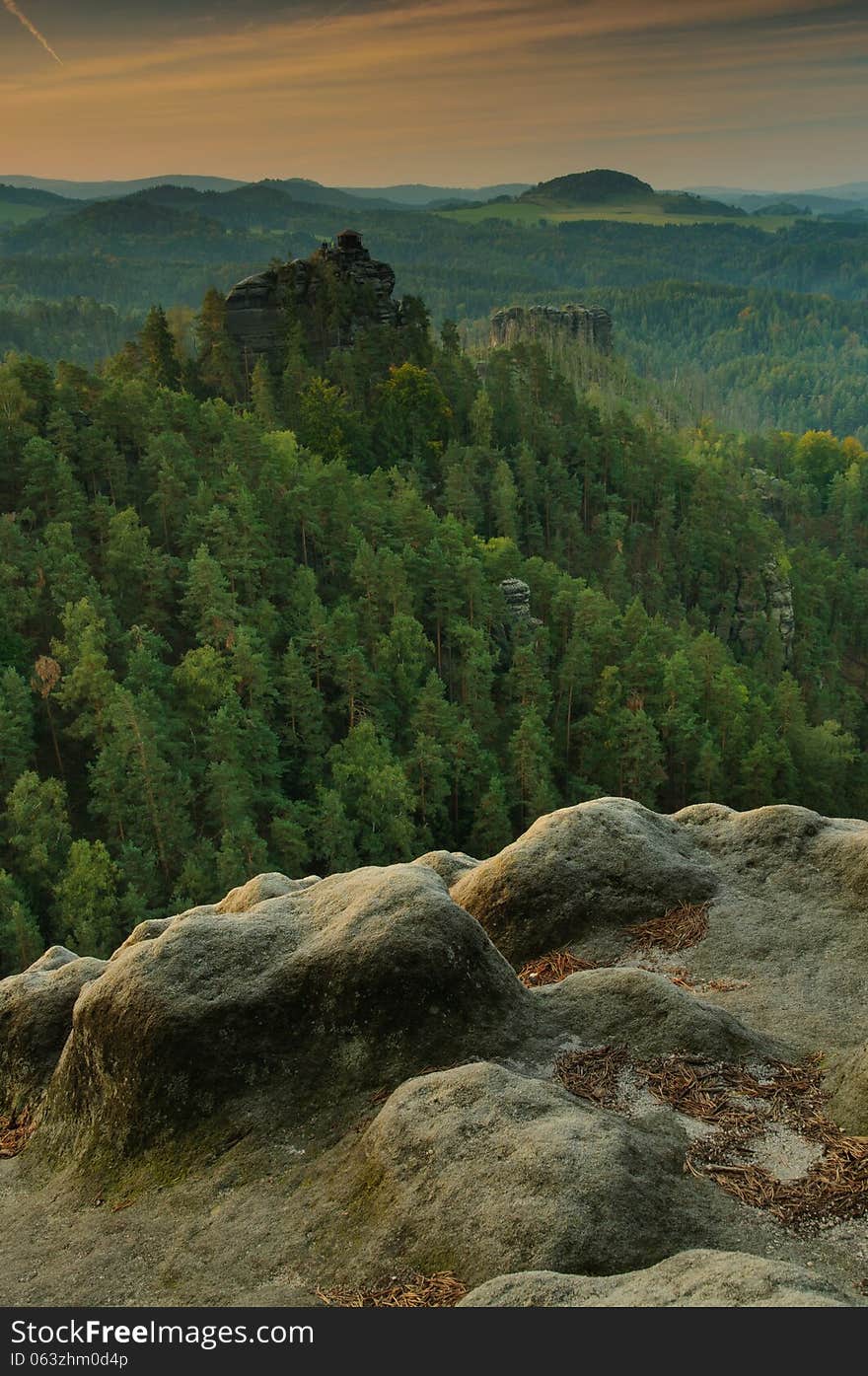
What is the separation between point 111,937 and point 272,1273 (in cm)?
6368

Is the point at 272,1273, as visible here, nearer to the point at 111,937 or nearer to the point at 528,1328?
the point at 528,1328

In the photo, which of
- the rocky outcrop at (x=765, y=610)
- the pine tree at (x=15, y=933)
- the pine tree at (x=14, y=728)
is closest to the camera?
the pine tree at (x=15, y=933)

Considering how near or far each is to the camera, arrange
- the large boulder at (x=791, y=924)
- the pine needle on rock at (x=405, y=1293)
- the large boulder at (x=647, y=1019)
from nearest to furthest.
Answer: the pine needle on rock at (x=405, y=1293) < the large boulder at (x=647, y=1019) < the large boulder at (x=791, y=924)

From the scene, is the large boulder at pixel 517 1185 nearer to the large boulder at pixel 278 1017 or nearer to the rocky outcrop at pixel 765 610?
the large boulder at pixel 278 1017

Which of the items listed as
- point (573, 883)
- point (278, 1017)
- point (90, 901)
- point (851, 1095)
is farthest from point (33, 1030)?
point (90, 901)

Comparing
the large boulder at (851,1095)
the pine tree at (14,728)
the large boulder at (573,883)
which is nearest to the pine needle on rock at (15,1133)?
the large boulder at (573,883)

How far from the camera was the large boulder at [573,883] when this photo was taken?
2072 centimetres

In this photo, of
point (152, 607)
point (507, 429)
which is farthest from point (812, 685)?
point (152, 607)

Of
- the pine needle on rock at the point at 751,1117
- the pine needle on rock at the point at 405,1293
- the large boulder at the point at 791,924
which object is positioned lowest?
the large boulder at the point at 791,924

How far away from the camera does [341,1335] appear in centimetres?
978

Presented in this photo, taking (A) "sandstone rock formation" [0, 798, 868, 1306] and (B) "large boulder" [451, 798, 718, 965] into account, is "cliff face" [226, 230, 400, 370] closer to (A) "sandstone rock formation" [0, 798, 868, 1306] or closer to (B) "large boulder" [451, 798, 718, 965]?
(B) "large boulder" [451, 798, 718, 965]

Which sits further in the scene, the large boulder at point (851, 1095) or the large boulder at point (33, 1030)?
the large boulder at point (33, 1030)

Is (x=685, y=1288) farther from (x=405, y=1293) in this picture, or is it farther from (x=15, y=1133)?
(x=15, y=1133)

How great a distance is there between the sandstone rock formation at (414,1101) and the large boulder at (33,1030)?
0.04 metres
